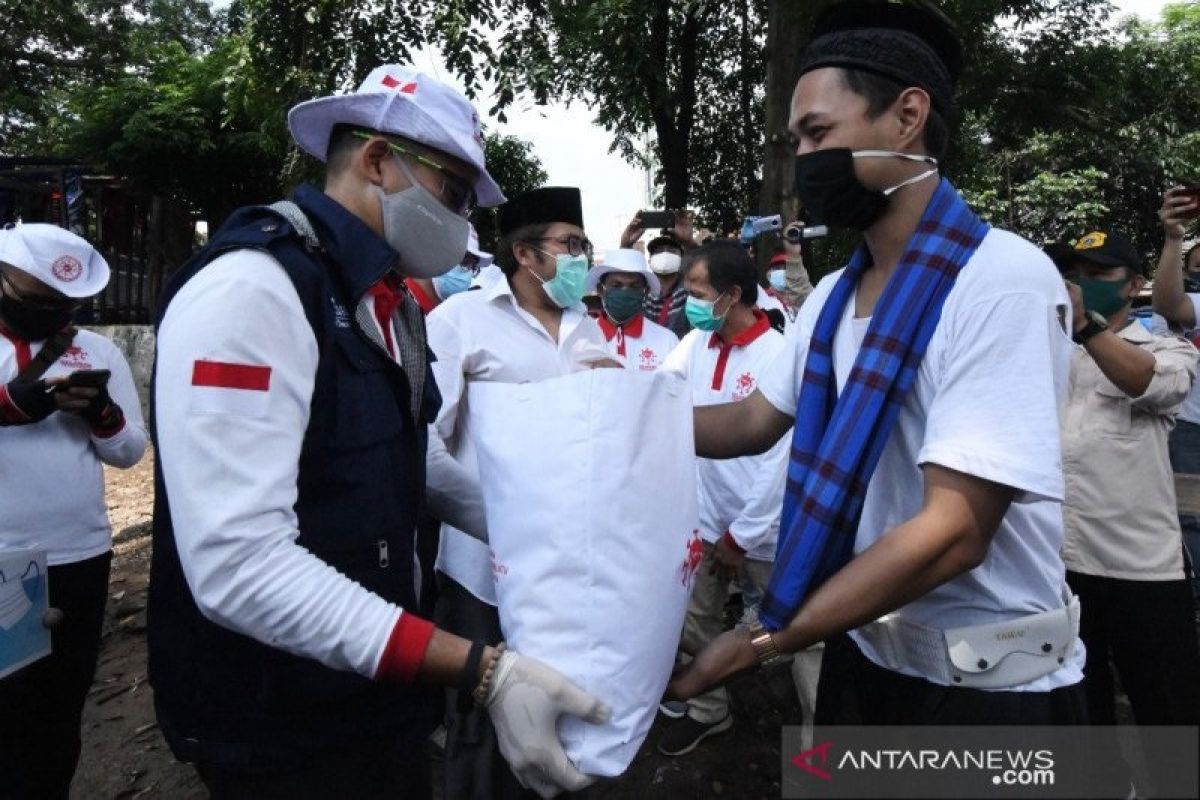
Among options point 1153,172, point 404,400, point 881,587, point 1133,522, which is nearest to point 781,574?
point 881,587

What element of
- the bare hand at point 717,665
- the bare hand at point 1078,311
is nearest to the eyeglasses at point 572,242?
the bare hand at point 1078,311

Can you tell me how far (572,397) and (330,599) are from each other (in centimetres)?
50

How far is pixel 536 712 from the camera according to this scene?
4.26 feet

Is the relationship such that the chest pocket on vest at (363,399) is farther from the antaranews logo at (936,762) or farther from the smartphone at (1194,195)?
the smartphone at (1194,195)

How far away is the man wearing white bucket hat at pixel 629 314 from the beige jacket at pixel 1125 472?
2384mm

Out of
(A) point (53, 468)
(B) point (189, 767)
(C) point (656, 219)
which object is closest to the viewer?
(A) point (53, 468)

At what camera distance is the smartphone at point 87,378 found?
8.51 feet

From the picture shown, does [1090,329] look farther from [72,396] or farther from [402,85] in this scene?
[72,396]

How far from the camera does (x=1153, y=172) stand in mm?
14227

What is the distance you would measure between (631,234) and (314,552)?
16.8 ft

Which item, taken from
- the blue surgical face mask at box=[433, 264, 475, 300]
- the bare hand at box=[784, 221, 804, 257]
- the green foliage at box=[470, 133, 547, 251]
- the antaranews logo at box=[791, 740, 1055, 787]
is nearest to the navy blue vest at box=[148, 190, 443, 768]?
the antaranews logo at box=[791, 740, 1055, 787]

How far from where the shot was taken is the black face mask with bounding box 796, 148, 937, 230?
160 centimetres

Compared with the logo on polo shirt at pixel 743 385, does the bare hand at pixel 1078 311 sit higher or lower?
higher

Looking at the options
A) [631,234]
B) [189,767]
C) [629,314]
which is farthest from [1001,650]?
[631,234]
